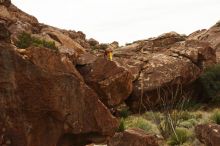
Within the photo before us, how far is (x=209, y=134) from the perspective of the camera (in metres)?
9.69

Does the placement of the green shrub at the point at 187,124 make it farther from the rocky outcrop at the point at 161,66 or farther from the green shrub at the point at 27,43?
the green shrub at the point at 27,43

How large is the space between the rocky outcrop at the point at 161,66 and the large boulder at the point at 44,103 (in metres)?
7.70

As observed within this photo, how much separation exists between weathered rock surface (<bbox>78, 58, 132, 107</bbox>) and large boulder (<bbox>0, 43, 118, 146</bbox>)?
14.7 ft

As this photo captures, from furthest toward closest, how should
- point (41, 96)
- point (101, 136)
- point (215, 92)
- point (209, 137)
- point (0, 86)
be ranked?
point (215, 92), point (101, 136), point (41, 96), point (0, 86), point (209, 137)

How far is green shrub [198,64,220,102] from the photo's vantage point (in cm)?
2334

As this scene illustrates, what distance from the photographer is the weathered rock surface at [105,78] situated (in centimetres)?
1738

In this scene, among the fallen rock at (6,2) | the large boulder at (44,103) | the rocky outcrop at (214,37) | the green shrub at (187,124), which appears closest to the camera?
the large boulder at (44,103)

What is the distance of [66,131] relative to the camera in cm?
1191

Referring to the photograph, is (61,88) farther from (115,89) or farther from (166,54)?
(166,54)

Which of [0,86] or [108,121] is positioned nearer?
[0,86]

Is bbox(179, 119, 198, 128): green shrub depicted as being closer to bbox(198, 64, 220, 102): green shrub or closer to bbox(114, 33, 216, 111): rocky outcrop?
bbox(114, 33, 216, 111): rocky outcrop

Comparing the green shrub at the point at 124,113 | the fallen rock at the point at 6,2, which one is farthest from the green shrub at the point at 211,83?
the fallen rock at the point at 6,2

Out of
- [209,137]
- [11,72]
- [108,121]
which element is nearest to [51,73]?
[11,72]

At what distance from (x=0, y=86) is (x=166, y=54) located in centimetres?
1486
